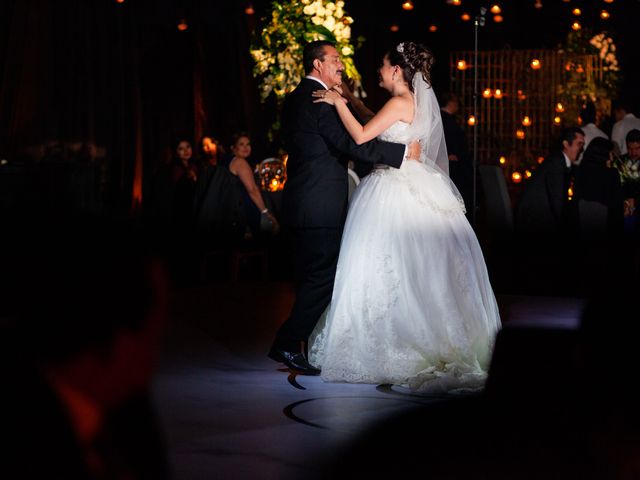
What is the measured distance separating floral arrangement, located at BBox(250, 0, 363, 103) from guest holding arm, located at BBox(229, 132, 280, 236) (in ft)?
2.39

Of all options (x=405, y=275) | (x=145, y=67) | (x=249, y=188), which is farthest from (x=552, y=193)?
(x=145, y=67)

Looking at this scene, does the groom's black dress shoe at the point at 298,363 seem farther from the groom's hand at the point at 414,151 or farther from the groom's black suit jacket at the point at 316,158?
the groom's hand at the point at 414,151

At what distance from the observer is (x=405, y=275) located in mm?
4633

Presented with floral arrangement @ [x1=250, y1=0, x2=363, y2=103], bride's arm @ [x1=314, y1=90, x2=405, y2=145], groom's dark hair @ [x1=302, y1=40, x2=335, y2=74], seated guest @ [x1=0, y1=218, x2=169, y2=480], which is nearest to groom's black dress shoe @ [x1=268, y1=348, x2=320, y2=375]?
bride's arm @ [x1=314, y1=90, x2=405, y2=145]

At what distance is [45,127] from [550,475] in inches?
371

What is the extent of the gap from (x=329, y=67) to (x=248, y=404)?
5.07ft

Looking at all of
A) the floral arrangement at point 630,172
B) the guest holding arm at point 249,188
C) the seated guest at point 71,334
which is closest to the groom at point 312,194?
the guest holding arm at point 249,188

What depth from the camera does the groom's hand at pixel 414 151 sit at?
4828 mm

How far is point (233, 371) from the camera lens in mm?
4875

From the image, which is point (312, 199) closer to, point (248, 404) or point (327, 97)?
point (327, 97)

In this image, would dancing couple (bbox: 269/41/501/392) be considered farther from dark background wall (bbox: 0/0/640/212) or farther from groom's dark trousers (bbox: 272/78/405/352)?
dark background wall (bbox: 0/0/640/212)

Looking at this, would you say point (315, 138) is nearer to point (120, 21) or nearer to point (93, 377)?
point (93, 377)

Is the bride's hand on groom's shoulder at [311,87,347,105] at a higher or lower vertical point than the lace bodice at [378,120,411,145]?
higher

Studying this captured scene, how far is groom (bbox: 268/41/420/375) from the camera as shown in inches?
185
